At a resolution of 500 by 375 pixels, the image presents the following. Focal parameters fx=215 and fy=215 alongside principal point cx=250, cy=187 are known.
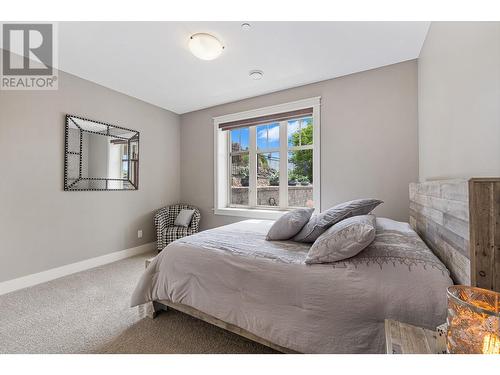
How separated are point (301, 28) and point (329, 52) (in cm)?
52

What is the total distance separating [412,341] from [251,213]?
2.77 meters

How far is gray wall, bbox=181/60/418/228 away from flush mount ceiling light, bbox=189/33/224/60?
141 centimetres

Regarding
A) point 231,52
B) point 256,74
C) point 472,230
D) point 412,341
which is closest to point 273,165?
point 256,74

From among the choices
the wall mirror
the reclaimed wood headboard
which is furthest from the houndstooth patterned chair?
the reclaimed wood headboard

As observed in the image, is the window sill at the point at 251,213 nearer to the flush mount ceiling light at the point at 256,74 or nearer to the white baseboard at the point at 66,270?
the white baseboard at the point at 66,270

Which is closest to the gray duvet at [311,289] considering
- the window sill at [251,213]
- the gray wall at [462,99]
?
the gray wall at [462,99]

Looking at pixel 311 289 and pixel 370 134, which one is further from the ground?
pixel 370 134

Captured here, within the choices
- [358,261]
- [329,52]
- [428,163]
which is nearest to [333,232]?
[358,261]

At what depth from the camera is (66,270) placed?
2713mm

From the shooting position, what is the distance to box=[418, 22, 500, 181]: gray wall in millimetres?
997

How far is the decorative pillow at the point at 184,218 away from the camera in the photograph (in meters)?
3.67

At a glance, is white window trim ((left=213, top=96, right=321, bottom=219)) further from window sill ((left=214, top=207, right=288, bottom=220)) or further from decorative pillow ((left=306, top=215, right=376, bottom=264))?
decorative pillow ((left=306, top=215, right=376, bottom=264))

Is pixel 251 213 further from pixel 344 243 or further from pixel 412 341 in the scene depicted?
pixel 412 341

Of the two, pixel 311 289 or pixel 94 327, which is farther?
pixel 94 327
